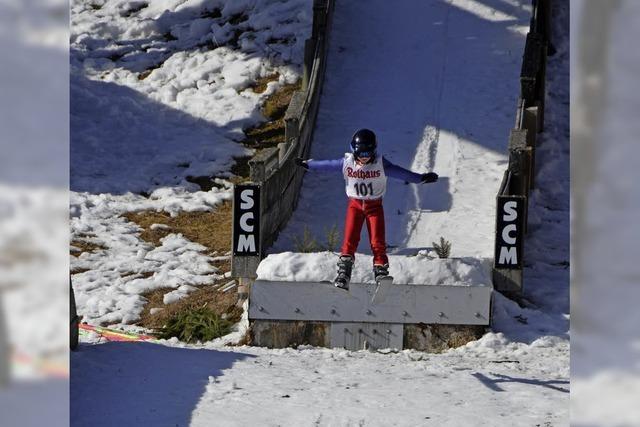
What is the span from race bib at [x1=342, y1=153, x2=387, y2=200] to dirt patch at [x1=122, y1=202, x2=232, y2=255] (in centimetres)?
688

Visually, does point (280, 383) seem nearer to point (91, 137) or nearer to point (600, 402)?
point (600, 402)

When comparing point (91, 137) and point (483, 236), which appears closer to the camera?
point (483, 236)

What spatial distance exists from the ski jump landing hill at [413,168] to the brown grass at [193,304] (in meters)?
0.38

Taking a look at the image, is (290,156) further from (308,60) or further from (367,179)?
(367,179)

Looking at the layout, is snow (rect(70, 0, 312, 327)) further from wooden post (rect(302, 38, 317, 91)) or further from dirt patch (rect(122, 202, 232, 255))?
wooden post (rect(302, 38, 317, 91))

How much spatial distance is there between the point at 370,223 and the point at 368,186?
1.10 ft

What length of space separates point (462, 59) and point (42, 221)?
1631 cm

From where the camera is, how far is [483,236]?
50.8 feet

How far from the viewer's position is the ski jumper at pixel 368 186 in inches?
395

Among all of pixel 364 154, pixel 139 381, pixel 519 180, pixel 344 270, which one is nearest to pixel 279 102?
pixel 519 180

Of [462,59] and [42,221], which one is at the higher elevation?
[462,59]

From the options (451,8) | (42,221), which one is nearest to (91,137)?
(451,8)

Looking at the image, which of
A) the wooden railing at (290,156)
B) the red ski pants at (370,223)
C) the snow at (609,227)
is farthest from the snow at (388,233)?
the snow at (609,227)

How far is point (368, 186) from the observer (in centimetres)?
1009
